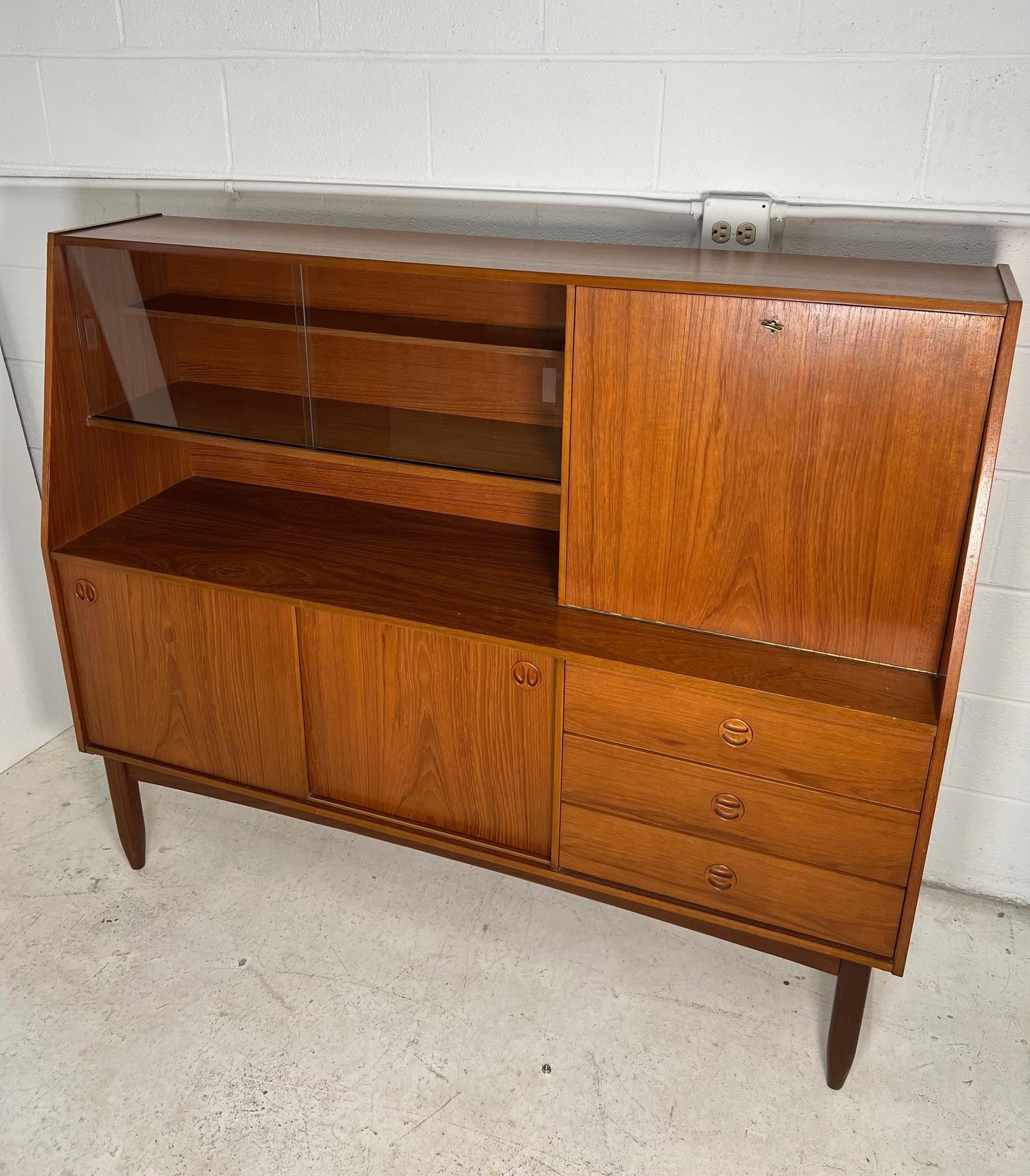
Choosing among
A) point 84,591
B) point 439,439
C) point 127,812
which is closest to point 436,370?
point 439,439

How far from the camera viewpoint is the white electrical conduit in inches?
75.4

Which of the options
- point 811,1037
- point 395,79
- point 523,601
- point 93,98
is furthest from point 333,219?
point 811,1037

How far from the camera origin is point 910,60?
184 cm

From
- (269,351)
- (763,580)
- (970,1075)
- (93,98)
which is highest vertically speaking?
(93,98)

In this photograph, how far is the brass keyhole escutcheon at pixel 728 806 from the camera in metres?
1.87

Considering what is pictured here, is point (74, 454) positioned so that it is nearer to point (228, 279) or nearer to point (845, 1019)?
point (228, 279)

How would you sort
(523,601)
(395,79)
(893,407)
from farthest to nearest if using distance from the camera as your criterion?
(395,79)
(523,601)
(893,407)

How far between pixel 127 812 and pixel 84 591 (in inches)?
22.8

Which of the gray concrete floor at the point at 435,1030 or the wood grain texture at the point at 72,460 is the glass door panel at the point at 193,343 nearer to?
the wood grain texture at the point at 72,460

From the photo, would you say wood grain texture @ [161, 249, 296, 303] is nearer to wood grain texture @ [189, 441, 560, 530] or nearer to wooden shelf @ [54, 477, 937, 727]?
wood grain texture @ [189, 441, 560, 530]

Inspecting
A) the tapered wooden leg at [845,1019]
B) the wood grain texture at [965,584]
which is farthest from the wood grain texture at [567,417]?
the tapered wooden leg at [845,1019]

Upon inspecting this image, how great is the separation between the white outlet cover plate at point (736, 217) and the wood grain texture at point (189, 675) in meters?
1.08

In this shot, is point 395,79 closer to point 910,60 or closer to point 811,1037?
point 910,60

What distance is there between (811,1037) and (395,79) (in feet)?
6.86
